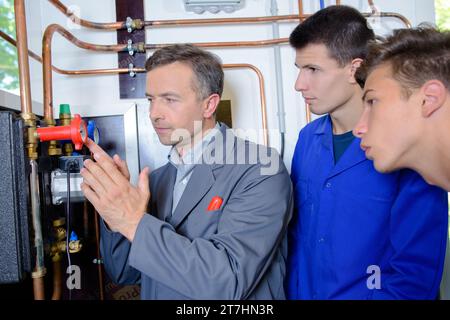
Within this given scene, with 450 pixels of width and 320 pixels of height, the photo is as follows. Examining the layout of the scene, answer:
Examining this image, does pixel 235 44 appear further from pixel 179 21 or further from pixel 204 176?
pixel 204 176

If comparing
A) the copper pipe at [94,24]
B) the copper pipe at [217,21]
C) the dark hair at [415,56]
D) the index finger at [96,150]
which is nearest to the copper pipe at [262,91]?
the copper pipe at [217,21]

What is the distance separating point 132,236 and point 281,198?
1.11 feet

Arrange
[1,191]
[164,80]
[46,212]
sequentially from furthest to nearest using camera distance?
[164,80], [46,212], [1,191]

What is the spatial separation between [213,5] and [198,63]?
1.48 feet

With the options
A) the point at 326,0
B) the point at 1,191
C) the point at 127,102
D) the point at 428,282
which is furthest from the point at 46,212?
the point at 326,0

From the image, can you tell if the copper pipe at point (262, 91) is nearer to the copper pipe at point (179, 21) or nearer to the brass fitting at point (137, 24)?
the copper pipe at point (179, 21)

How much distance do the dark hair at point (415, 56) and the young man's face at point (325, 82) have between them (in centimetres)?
18

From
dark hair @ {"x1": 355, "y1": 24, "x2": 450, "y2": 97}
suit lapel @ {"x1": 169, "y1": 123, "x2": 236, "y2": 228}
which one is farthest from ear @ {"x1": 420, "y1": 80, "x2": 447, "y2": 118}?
suit lapel @ {"x1": 169, "y1": 123, "x2": 236, "y2": 228}

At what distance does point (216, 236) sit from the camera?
2.55 feet

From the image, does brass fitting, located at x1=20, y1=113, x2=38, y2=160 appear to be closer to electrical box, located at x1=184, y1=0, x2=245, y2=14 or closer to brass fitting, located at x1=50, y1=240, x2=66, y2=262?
brass fitting, located at x1=50, y1=240, x2=66, y2=262

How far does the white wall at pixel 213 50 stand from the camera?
1410 mm
